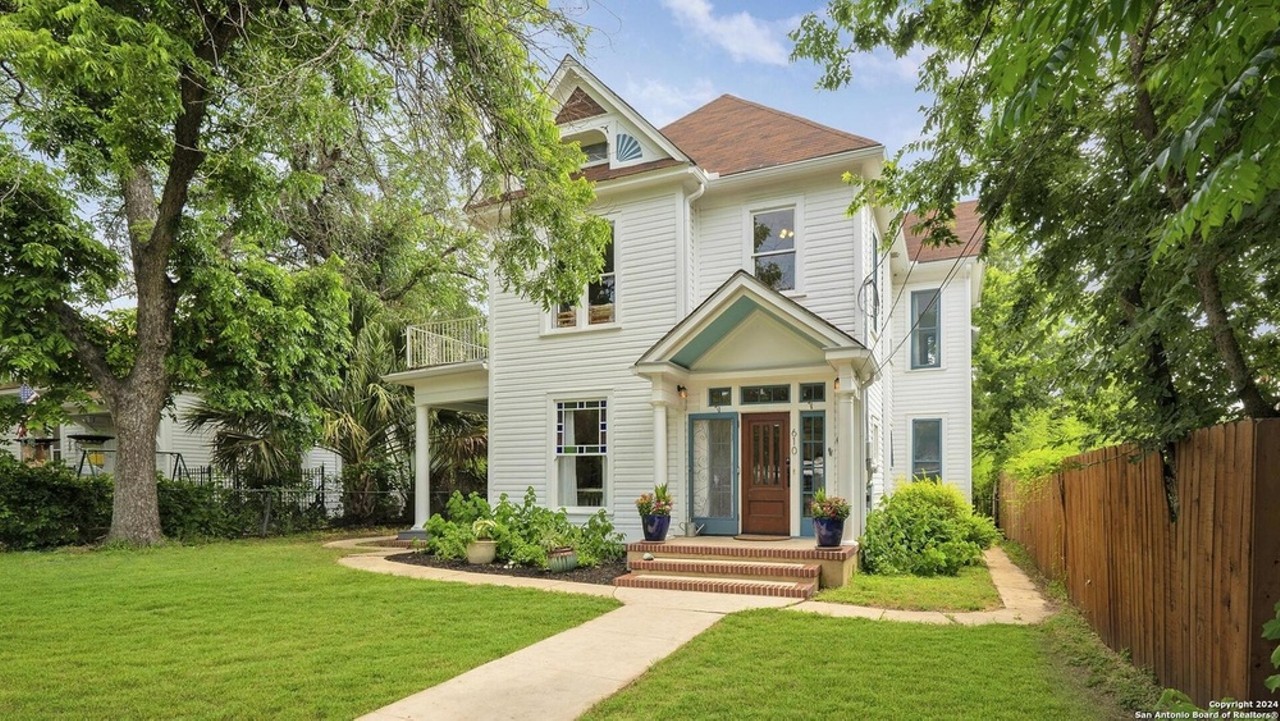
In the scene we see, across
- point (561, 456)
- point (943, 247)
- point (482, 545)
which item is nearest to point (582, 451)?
point (561, 456)

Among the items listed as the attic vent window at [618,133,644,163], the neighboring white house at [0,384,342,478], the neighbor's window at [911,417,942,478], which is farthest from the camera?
the neighboring white house at [0,384,342,478]

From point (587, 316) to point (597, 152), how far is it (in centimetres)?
314

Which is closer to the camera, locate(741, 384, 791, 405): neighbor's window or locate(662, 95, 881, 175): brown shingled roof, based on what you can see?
locate(741, 384, 791, 405): neighbor's window

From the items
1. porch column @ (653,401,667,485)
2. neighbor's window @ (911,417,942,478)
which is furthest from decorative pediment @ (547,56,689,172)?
neighbor's window @ (911,417,942,478)

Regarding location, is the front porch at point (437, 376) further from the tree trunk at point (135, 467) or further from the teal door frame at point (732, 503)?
the teal door frame at point (732, 503)

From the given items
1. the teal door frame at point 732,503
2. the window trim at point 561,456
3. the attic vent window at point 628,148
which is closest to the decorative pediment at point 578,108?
the attic vent window at point 628,148

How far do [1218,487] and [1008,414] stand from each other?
17755mm

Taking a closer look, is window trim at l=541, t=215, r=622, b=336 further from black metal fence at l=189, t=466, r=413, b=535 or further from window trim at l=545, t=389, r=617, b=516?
black metal fence at l=189, t=466, r=413, b=535

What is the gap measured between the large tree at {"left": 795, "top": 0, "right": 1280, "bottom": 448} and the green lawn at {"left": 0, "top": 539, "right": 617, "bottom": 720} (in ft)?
16.3

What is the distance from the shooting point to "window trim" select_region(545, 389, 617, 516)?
453 inches

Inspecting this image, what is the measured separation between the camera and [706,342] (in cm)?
1056

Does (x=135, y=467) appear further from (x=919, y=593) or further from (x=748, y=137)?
(x=919, y=593)

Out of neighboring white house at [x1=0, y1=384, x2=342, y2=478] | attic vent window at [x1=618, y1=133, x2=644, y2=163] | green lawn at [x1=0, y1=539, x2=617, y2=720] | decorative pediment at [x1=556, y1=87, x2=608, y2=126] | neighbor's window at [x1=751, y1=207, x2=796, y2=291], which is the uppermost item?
decorative pediment at [x1=556, y1=87, x2=608, y2=126]

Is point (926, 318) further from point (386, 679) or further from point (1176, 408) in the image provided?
point (386, 679)
